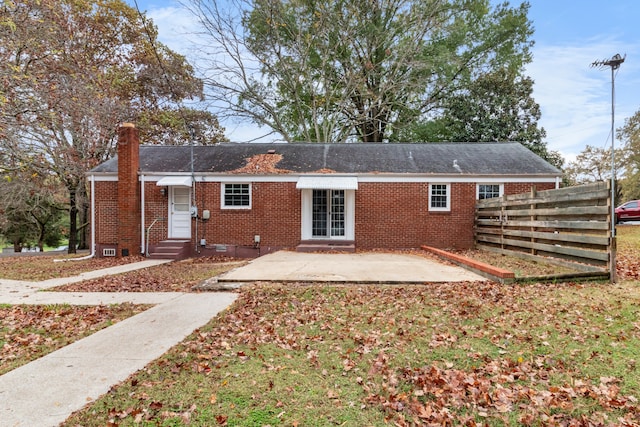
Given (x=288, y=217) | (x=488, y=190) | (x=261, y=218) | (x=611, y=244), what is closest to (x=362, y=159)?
(x=288, y=217)

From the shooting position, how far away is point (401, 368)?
3510 mm

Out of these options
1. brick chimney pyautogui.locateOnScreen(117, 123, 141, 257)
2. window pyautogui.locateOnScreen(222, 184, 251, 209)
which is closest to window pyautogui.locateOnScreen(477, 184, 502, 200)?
window pyautogui.locateOnScreen(222, 184, 251, 209)

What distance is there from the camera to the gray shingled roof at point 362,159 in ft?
45.8

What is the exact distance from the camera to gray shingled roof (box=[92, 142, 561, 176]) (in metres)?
14.0

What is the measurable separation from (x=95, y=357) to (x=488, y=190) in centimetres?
1350

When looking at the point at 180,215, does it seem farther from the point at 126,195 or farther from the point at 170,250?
the point at 126,195

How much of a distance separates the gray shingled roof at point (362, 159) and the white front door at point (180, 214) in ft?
3.09

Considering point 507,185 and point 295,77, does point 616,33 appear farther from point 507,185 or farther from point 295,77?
point 295,77

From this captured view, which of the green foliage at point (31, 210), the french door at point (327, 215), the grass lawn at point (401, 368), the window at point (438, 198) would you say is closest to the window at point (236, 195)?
the french door at point (327, 215)

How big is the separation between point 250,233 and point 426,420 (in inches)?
464

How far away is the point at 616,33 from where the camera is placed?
14.6 metres

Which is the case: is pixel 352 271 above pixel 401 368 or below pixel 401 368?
above

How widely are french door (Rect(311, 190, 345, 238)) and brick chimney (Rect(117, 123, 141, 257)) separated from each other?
688 cm

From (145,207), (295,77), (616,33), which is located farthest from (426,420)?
(295,77)
